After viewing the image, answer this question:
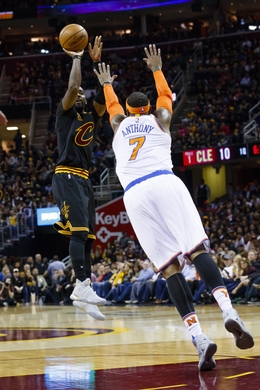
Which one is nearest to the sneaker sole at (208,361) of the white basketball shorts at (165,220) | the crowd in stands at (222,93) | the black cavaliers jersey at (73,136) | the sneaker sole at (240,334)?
the sneaker sole at (240,334)

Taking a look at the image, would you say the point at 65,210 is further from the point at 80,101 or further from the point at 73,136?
the point at 80,101

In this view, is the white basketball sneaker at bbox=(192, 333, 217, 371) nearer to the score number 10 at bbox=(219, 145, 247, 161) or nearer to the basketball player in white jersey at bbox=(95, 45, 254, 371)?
the basketball player in white jersey at bbox=(95, 45, 254, 371)

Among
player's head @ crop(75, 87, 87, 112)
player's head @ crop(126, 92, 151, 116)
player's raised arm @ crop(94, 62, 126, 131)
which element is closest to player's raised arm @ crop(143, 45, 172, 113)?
player's head @ crop(126, 92, 151, 116)

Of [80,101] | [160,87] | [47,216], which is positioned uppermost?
[80,101]

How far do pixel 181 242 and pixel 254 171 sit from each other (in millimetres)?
27985

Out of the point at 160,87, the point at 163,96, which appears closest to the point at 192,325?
the point at 163,96

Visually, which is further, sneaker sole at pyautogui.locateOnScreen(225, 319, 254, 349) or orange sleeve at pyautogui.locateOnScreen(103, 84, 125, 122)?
orange sleeve at pyautogui.locateOnScreen(103, 84, 125, 122)

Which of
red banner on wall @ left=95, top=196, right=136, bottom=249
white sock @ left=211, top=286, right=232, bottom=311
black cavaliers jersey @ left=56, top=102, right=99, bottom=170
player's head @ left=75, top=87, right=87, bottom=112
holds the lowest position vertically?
white sock @ left=211, top=286, right=232, bottom=311

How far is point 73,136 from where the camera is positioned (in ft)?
24.2

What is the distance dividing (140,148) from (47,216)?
67.4 feet

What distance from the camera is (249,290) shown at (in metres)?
15.1

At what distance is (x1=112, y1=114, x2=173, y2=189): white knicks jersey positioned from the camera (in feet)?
19.7

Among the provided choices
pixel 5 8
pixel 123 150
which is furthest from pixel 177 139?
pixel 123 150

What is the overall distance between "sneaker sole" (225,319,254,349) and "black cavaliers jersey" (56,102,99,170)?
9.40 ft
